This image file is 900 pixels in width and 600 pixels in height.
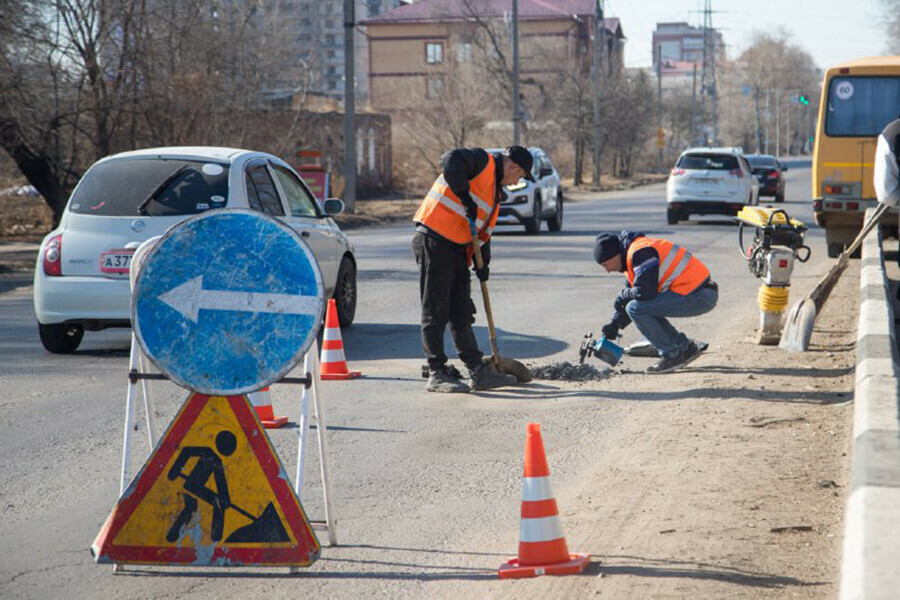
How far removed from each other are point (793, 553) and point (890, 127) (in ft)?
26.1

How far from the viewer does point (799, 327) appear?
10.9 metres

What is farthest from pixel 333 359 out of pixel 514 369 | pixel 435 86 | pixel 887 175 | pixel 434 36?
pixel 434 36

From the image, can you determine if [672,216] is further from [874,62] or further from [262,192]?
[262,192]

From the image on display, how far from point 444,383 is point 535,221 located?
17491 millimetres

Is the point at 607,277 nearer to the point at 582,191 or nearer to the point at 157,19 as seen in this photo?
the point at 157,19

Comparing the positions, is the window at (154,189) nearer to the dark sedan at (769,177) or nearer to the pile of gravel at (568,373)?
the pile of gravel at (568,373)

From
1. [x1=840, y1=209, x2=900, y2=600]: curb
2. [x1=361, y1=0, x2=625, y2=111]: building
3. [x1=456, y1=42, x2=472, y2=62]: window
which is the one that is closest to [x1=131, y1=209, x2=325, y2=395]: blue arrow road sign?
[x1=840, y1=209, x2=900, y2=600]: curb

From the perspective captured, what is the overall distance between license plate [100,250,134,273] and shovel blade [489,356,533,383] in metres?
3.31

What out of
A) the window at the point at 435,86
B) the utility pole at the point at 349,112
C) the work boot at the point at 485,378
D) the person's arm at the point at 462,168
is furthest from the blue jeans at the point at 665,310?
the window at the point at 435,86

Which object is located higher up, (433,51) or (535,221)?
(433,51)

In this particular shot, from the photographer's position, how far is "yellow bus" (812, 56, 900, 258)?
20062 mm

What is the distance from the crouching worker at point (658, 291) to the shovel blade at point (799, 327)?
1.24 m

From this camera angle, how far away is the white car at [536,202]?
26.1 m

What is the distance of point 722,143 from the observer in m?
144
